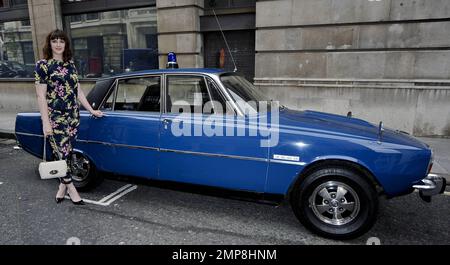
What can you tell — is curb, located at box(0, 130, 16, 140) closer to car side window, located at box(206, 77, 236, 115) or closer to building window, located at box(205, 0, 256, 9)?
building window, located at box(205, 0, 256, 9)

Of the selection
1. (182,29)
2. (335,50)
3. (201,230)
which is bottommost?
(201,230)

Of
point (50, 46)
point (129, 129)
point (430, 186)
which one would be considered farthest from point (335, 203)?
point (50, 46)

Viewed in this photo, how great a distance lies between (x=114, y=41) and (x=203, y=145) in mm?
9011

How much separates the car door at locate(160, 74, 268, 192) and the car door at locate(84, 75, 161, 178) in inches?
6.4

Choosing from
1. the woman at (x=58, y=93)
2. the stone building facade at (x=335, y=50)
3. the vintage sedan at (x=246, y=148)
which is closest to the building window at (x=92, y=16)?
the stone building facade at (x=335, y=50)

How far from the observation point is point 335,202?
121 inches

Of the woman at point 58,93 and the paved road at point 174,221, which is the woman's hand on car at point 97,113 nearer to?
the woman at point 58,93

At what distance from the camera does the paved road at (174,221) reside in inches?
123

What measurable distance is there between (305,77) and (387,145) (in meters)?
5.44

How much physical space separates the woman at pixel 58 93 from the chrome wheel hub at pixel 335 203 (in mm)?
3056

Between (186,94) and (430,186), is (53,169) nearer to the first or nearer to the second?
(186,94)

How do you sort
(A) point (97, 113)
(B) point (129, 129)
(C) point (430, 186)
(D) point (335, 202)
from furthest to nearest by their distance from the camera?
1. (A) point (97, 113)
2. (B) point (129, 129)
3. (D) point (335, 202)
4. (C) point (430, 186)

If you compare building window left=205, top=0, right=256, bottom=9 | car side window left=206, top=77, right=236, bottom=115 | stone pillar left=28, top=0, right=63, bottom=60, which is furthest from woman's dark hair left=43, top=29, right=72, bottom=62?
stone pillar left=28, top=0, right=63, bottom=60
